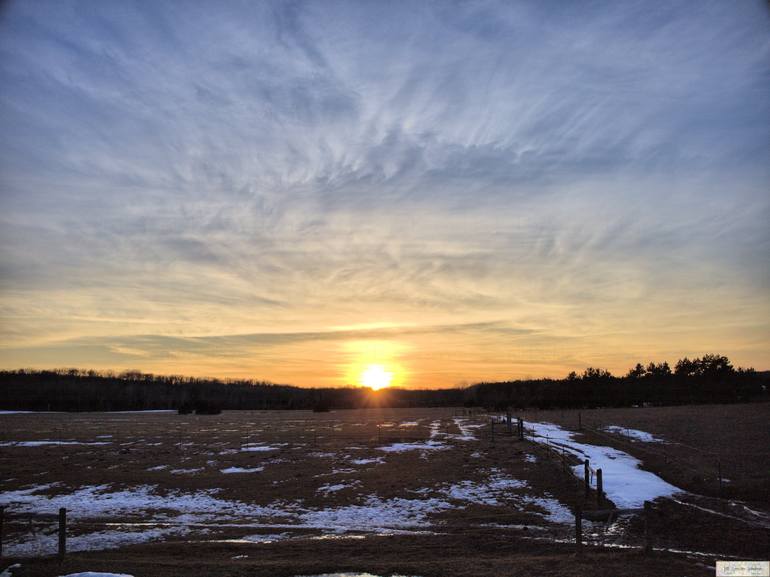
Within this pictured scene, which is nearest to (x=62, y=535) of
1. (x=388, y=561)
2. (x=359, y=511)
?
(x=388, y=561)

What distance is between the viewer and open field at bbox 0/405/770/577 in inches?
599

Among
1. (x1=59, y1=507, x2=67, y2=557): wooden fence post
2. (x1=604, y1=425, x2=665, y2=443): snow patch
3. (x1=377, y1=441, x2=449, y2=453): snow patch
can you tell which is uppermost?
(x1=59, y1=507, x2=67, y2=557): wooden fence post

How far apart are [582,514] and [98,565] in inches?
565

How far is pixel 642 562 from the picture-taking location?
1410cm

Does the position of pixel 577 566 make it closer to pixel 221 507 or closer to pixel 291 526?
pixel 291 526

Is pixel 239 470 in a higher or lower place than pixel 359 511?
lower

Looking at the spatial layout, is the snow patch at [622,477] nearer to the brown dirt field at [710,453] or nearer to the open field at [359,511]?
the open field at [359,511]

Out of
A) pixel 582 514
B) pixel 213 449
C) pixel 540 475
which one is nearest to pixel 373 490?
pixel 540 475

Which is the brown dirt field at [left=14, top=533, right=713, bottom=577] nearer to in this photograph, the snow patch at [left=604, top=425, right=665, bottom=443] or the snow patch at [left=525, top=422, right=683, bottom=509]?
Answer: the snow patch at [left=525, top=422, right=683, bottom=509]

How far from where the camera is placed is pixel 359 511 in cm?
2339

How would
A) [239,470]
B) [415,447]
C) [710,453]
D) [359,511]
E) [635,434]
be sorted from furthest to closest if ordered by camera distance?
[635,434] < [415,447] < [710,453] < [239,470] < [359,511]

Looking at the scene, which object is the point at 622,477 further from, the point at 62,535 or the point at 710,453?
the point at 62,535

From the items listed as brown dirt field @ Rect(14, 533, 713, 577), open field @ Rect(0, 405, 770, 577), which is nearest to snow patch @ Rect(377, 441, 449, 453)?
open field @ Rect(0, 405, 770, 577)

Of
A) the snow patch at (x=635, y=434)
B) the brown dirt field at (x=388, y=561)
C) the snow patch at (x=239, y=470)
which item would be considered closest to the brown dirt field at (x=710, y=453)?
the snow patch at (x=635, y=434)
